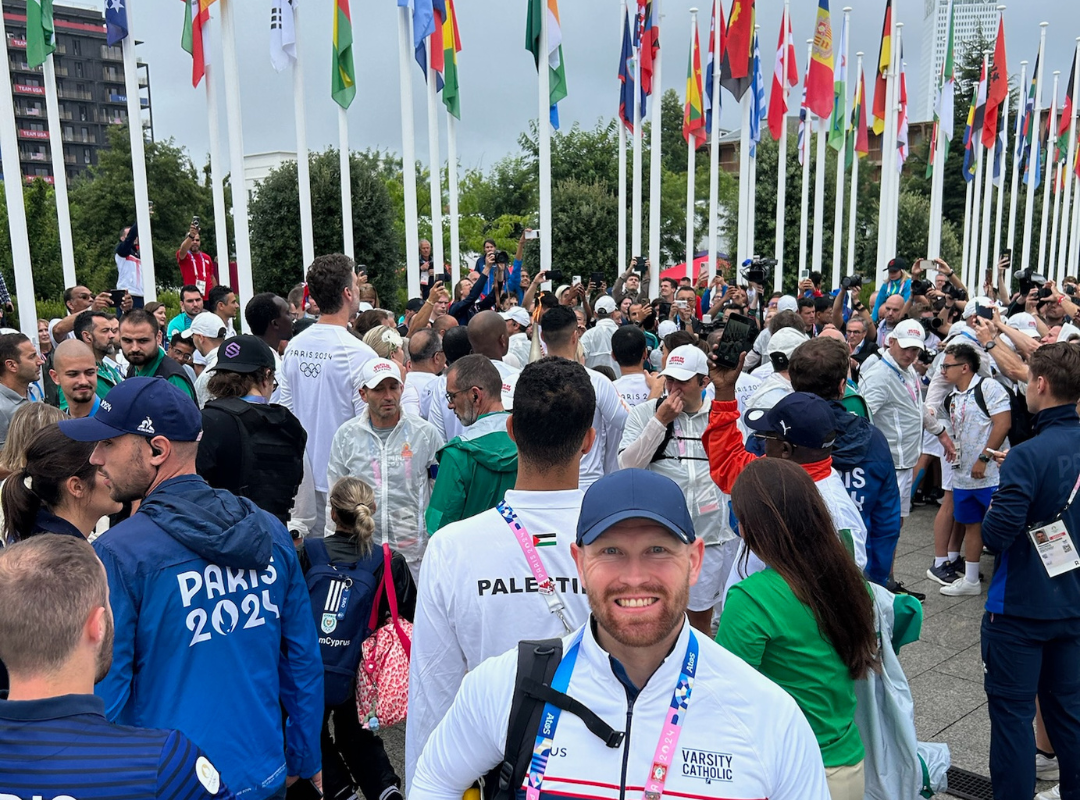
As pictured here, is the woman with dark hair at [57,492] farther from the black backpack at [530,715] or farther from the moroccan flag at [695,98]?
the moroccan flag at [695,98]

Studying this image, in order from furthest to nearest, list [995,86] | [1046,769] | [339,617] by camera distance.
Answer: [995,86], [1046,769], [339,617]

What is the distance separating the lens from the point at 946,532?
8016mm

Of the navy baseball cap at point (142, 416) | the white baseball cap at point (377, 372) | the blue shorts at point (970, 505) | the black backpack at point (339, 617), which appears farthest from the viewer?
the blue shorts at point (970, 505)

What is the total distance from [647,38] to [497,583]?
806 inches

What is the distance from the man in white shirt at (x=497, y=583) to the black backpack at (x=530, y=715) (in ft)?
2.24

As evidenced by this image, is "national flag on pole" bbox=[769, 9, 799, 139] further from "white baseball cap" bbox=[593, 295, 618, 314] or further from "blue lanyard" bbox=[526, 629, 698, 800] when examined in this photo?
"blue lanyard" bbox=[526, 629, 698, 800]

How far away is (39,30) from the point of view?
45.0 ft

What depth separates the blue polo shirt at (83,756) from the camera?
1.86 meters

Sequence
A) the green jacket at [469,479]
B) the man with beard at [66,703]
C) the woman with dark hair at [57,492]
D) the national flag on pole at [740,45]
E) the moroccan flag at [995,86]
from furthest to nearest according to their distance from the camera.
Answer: the moroccan flag at [995,86] → the national flag on pole at [740,45] → the green jacket at [469,479] → the woman with dark hair at [57,492] → the man with beard at [66,703]

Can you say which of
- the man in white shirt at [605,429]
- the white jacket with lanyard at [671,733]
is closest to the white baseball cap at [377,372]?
the man in white shirt at [605,429]

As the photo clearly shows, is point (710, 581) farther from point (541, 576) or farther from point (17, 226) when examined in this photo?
point (17, 226)

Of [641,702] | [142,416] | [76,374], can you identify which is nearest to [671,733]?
[641,702]

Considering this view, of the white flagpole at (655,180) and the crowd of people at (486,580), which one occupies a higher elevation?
the white flagpole at (655,180)

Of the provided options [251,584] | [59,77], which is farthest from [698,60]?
[59,77]
